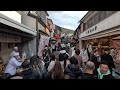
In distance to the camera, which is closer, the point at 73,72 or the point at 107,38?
the point at 73,72

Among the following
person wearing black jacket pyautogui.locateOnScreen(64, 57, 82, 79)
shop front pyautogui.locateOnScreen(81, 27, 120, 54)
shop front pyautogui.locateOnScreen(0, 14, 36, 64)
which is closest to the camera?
person wearing black jacket pyautogui.locateOnScreen(64, 57, 82, 79)

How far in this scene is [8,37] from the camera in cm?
1001

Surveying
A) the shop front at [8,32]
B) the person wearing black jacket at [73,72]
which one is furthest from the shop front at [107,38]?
the person wearing black jacket at [73,72]

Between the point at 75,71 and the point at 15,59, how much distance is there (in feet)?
6.09

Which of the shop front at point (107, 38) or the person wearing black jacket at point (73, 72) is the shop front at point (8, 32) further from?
the shop front at point (107, 38)

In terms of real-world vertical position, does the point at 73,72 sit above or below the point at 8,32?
below

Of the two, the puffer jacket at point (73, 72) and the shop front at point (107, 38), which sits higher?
the shop front at point (107, 38)

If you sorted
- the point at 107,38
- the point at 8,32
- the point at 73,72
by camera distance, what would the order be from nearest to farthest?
the point at 73,72
the point at 8,32
the point at 107,38

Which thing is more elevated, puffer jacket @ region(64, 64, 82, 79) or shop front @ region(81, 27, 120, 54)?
shop front @ region(81, 27, 120, 54)

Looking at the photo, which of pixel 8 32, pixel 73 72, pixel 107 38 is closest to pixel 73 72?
pixel 73 72

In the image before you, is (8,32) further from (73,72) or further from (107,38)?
(107,38)

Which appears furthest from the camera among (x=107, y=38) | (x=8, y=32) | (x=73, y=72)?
(x=107, y=38)

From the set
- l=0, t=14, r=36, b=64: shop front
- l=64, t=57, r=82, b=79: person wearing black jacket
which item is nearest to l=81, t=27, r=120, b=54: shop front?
l=0, t=14, r=36, b=64: shop front

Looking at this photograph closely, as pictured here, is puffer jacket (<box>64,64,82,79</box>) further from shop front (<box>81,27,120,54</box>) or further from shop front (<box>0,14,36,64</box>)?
shop front (<box>81,27,120,54</box>)
